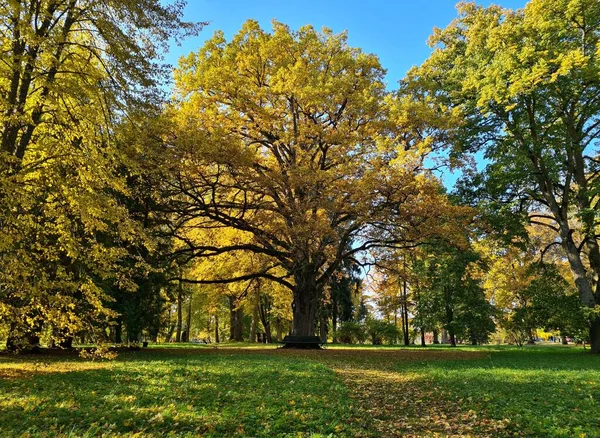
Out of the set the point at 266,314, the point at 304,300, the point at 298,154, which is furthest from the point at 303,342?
the point at 266,314

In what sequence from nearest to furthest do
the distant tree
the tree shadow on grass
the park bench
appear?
the tree shadow on grass, the distant tree, the park bench

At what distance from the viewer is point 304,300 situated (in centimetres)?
1908

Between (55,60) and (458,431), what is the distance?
9.05m

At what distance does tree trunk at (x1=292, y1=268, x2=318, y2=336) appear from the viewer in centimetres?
1905

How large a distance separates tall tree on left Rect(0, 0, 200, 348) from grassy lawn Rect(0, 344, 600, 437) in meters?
1.62

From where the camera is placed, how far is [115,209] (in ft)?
26.4

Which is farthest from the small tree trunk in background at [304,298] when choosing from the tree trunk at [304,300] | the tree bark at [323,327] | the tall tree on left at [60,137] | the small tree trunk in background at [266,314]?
the tree bark at [323,327]

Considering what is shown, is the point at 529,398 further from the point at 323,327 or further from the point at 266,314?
the point at 266,314

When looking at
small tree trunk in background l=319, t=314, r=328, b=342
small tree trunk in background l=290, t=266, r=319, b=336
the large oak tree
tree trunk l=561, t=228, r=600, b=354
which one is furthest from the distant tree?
small tree trunk in background l=319, t=314, r=328, b=342

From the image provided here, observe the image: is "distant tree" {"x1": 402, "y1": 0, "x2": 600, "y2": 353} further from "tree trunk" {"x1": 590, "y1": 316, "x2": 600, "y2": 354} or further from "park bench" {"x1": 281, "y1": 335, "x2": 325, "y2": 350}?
"park bench" {"x1": 281, "y1": 335, "x2": 325, "y2": 350}

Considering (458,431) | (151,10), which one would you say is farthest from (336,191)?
(458,431)

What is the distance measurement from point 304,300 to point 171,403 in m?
13.5

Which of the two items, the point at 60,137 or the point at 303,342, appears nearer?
the point at 60,137

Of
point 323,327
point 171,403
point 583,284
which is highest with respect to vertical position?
point 583,284
